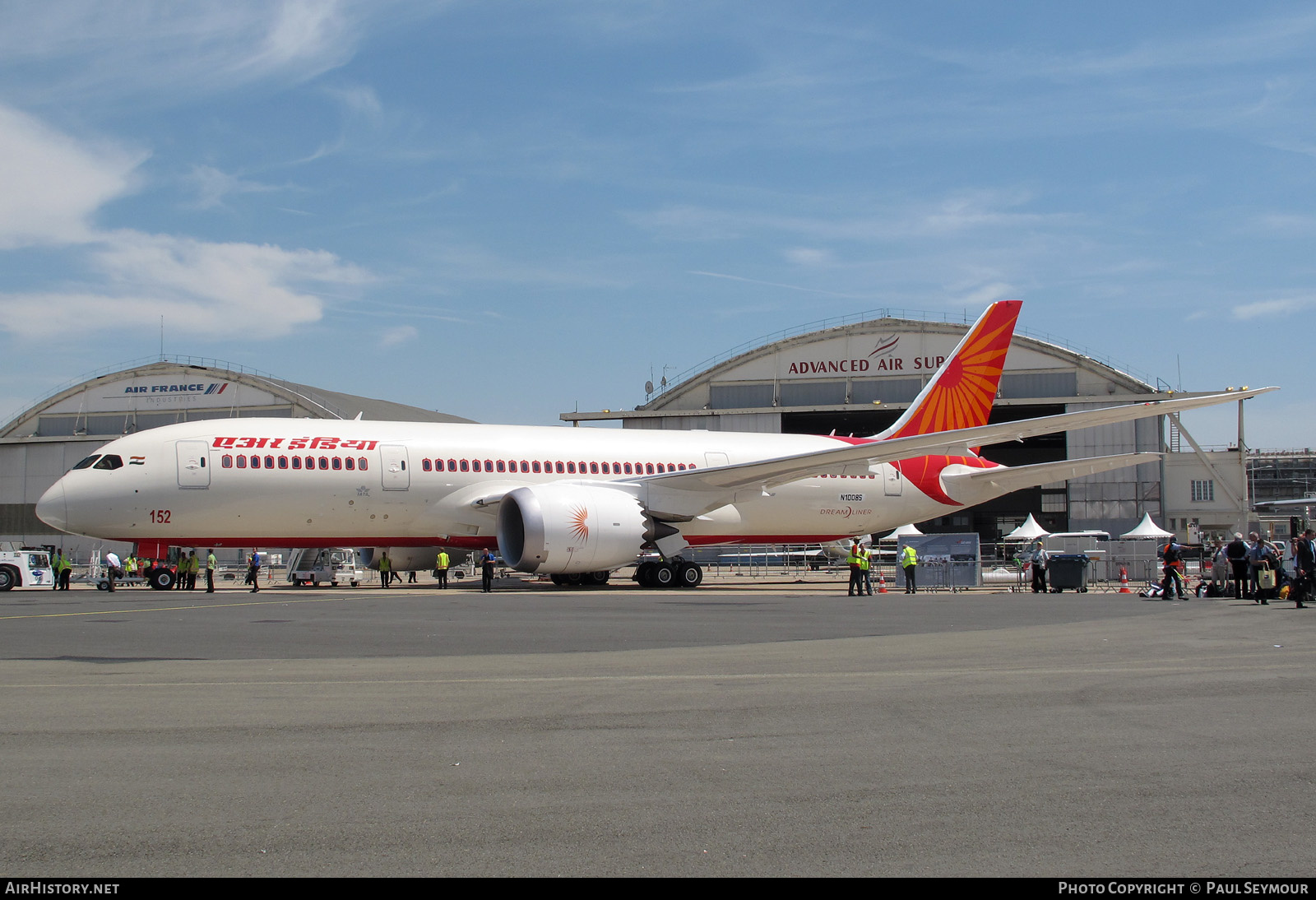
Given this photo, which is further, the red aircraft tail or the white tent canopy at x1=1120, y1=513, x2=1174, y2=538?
the white tent canopy at x1=1120, y1=513, x2=1174, y2=538

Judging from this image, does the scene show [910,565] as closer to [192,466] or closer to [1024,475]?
[1024,475]

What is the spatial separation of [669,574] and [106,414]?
41.3m

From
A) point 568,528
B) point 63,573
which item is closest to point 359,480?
point 568,528

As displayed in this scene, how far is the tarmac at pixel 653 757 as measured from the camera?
4059mm

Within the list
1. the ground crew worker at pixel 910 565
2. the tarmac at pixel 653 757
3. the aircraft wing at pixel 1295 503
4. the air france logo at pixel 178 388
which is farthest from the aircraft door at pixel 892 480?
the air france logo at pixel 178 388

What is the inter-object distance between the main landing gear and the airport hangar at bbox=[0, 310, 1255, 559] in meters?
25.8

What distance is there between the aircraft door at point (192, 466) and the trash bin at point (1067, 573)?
20.1m

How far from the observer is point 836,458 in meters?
22.8

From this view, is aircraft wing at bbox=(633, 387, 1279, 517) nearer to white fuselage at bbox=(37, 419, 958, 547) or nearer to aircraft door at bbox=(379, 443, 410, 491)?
white fuselage at bbox=(37, 419, 958, 547)

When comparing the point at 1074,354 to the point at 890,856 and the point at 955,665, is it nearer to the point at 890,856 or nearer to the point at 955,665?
the point at 955,665

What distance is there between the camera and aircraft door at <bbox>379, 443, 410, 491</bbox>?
23297 millimetres

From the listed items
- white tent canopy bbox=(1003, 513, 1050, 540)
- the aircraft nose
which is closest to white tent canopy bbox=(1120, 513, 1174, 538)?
white tent canopy bbox=(1003, 513, 1050, 540)

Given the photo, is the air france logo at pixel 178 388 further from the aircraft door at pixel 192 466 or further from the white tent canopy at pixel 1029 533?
the white tent canopy at pixel 1029 533

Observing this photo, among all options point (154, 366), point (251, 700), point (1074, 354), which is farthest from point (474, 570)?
point (251, 700)
